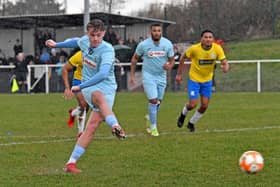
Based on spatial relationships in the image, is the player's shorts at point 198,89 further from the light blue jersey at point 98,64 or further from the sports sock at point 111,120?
the sports sock at point 111,120

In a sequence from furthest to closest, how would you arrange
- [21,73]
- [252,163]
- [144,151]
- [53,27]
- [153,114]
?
[53,27]
[21,73]
[153,114]
[144,151]
[252,163]

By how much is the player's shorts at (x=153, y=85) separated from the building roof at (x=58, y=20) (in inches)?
749

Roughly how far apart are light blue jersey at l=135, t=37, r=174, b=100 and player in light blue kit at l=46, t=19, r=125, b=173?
13.1 ft

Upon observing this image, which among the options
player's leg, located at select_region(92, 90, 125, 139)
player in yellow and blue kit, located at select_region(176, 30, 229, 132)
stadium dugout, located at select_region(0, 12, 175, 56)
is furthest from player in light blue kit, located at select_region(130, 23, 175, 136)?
stadium dugout, located at select_region(0, 12, 175, 56)

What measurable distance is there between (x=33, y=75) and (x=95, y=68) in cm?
2006

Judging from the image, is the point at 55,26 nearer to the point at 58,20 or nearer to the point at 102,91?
the point at 58,20

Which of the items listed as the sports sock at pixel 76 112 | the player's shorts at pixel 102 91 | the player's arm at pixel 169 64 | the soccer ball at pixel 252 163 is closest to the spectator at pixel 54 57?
the sports sock at pixel 76 112

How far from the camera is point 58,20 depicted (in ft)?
112

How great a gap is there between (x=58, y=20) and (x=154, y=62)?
889 inches

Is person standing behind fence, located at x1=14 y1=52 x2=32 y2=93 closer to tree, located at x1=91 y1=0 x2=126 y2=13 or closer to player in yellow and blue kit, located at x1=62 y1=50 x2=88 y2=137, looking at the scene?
tree, located at x1=91 y1=0 x2=126 y2=13

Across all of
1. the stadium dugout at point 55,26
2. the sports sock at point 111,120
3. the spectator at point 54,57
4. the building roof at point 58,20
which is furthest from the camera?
the stadium dugout at point 55,26

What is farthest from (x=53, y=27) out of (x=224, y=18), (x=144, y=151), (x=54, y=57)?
(x=144, y=151)

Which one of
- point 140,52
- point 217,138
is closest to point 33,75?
point 140,52

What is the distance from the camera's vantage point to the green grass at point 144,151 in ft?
24.3
